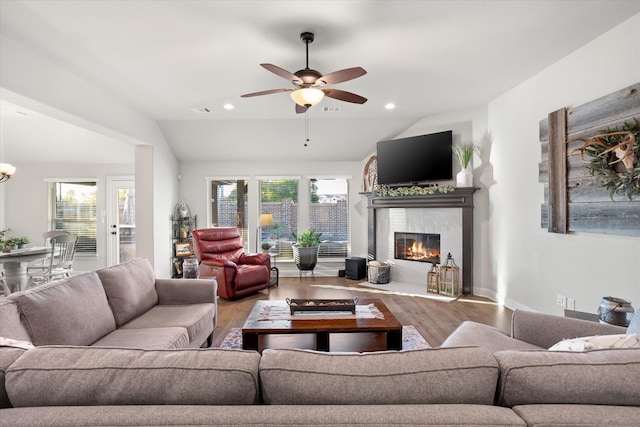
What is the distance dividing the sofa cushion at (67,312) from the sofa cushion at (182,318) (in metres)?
0.21

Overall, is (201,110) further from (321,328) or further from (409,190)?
(321,328)

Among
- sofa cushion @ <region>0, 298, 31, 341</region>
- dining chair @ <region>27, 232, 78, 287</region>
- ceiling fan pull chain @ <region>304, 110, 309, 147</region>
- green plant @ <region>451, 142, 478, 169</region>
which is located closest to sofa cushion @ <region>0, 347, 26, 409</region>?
sofa cushion @ <region>0, 298, 31, 341</region>

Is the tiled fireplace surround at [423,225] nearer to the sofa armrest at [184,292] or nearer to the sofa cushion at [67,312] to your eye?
the sofa armrest at [184,292]

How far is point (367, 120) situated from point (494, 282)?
10.1 feet

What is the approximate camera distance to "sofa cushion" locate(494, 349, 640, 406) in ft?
2.80

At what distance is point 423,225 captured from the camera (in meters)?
5.18

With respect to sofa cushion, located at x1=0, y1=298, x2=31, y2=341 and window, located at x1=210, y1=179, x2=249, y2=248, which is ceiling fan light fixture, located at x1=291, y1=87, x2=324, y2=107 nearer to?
sofa cushion, located at x1=0, y1=298, x2=31, y2=341

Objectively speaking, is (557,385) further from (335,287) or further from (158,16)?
(335,287)

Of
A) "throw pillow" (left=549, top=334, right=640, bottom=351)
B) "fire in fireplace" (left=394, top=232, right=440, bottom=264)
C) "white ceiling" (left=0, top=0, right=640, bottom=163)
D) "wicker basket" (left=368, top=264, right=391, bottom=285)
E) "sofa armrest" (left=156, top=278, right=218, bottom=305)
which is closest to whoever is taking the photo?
"throw pillow" (left=549, top=334, right=640, bottom=351)

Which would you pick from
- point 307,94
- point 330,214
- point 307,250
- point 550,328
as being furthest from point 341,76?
point 330,214

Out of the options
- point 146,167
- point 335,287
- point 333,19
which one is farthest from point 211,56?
point 335,287

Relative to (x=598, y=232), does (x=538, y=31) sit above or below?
above

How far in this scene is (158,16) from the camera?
93.7 inches

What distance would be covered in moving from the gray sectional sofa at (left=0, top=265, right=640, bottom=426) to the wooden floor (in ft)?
7.31
